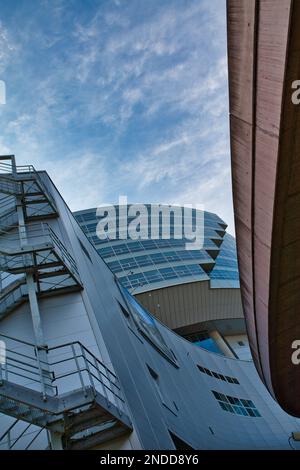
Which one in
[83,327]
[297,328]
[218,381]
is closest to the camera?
[297,328]

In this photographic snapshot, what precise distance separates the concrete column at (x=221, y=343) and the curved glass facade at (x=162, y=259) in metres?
8.05

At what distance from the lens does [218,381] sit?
81.5 ft

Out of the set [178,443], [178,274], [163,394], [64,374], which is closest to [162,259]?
[178,274]

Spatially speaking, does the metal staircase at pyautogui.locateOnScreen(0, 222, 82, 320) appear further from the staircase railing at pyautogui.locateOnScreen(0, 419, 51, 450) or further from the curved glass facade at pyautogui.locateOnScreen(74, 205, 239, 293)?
the curved glass facade at pyautogui.locateOnScreen(74, 205, 239, 293)

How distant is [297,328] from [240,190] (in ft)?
11.7

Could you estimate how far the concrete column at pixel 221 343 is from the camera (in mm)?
45447

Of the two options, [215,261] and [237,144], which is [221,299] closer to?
[215,261]

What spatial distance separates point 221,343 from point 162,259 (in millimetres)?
15320

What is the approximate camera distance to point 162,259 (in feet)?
157

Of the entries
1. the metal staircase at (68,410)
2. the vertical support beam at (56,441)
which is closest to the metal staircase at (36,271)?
the metal staircase at (68,410)

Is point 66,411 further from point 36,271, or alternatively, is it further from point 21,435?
point 36,271

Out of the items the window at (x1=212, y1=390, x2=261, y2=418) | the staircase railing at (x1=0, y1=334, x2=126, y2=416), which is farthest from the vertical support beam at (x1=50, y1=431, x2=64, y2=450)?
the window at (x1=212, y1=390, x2=261, y2=418)

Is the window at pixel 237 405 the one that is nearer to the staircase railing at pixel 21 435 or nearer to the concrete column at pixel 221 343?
the staircase railing at pixel 21 435

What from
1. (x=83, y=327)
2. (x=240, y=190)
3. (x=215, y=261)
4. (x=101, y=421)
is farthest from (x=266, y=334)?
(x=215, y=261)
